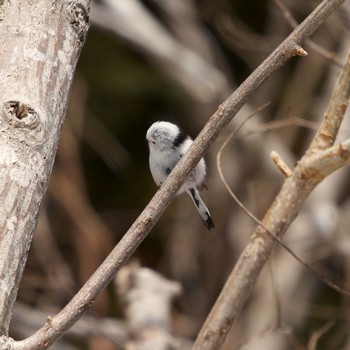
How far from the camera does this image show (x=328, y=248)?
342cm

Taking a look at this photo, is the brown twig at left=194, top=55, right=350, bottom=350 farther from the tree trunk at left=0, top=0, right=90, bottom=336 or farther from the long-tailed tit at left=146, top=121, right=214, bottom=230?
the tree trunk at left=0, top=0, right=90, bottom=336

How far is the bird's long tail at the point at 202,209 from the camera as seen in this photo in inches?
65.3

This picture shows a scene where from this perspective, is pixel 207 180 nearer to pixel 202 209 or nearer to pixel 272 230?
pixel 202 209

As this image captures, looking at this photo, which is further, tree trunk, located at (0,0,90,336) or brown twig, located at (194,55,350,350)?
brown twig, located at (194,55,350,350)

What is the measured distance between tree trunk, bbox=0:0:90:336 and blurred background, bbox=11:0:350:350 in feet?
6.12

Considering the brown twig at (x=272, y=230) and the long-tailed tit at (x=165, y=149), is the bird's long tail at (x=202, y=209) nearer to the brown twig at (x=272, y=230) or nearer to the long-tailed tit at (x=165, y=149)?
the long-tailed tit at (x=165, y=149)

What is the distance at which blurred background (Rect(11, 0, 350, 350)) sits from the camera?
145 inches

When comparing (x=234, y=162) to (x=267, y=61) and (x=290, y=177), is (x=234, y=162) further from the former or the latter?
(x=267, y=61)

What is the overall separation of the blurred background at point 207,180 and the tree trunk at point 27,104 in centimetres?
186

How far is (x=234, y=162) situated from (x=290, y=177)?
2.65 metres

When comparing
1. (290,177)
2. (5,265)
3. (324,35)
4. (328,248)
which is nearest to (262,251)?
(290,177)

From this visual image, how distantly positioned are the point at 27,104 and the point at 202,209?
0.60 metres

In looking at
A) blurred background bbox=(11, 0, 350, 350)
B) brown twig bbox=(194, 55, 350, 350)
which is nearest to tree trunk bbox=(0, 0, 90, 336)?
brown twig bbox=(194, 55, 350, 350)

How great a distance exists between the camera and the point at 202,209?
1695mm
